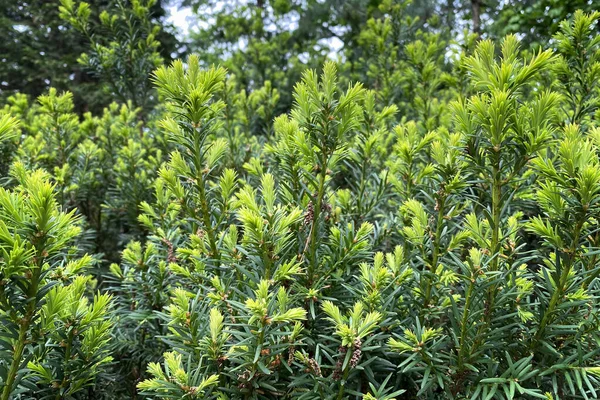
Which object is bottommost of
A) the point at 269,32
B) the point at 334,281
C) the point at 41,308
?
the point at 41,308

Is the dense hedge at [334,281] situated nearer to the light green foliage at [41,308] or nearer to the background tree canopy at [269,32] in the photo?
the light green foliage at [41,308]

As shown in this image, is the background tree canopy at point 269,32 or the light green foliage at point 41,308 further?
the background tree canopy at point 269,32

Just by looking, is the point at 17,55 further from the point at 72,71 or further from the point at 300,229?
the point at 300,229

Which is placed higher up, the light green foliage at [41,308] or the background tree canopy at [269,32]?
the background tree canopy at [269,32]

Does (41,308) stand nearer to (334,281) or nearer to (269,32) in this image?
(334,281)

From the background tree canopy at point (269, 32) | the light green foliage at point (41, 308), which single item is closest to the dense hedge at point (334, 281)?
the light green foliage at point (41, 308)

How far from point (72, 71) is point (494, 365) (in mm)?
14533

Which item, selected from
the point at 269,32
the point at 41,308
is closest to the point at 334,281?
the point at 41,308

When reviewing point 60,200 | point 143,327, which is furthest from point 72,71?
point 143,327

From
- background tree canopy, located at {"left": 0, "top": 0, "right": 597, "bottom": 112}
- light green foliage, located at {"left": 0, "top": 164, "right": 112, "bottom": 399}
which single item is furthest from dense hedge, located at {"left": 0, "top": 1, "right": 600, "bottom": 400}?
background tree canopy, located at {"left": 0, "top": 0, "right": 597, "bottom": 112}

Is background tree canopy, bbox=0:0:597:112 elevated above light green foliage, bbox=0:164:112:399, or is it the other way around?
Answer: background tree canopy, bbox=0:0:597:112

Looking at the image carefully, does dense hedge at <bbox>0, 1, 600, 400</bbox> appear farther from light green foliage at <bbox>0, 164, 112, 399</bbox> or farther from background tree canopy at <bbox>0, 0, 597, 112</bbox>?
background tree canopy at <bbox>0, 0, 597, 112</bbox>

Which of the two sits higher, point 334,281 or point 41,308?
point 334,281

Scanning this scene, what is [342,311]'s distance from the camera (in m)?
1.29
